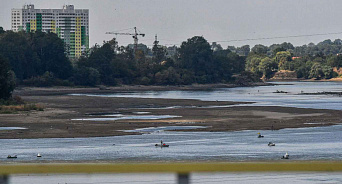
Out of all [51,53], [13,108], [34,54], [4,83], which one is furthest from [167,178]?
[51,53]

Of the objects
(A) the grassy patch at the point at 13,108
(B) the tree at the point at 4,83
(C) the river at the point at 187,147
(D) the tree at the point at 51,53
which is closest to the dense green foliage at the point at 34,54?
(D) the tree at the point at 51,53

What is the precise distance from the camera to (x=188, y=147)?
3638 cm

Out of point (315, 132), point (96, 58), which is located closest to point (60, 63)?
point (96, 58)

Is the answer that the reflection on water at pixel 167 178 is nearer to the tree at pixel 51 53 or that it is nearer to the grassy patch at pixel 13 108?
the grassy patch at pixel 13 108

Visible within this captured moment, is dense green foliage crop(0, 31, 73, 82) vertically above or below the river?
above

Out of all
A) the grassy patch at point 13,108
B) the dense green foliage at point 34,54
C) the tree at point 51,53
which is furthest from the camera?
the tree at point 51,53

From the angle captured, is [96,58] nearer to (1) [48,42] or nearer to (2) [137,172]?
(1) [48,42]

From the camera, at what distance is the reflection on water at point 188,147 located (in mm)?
31500

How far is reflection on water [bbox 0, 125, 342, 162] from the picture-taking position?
3150 centimetres

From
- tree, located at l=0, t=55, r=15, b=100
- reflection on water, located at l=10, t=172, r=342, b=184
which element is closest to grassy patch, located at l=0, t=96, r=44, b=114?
tree, located at l=0, t=55, r=15, b=100

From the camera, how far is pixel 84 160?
30266 millimetres

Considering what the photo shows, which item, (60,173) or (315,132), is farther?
(315,132)

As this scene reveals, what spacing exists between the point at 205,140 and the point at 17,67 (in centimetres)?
12412

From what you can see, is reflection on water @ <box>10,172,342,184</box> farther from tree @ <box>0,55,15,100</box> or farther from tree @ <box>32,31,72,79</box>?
tree @ <box>32,31,72,79</box>
